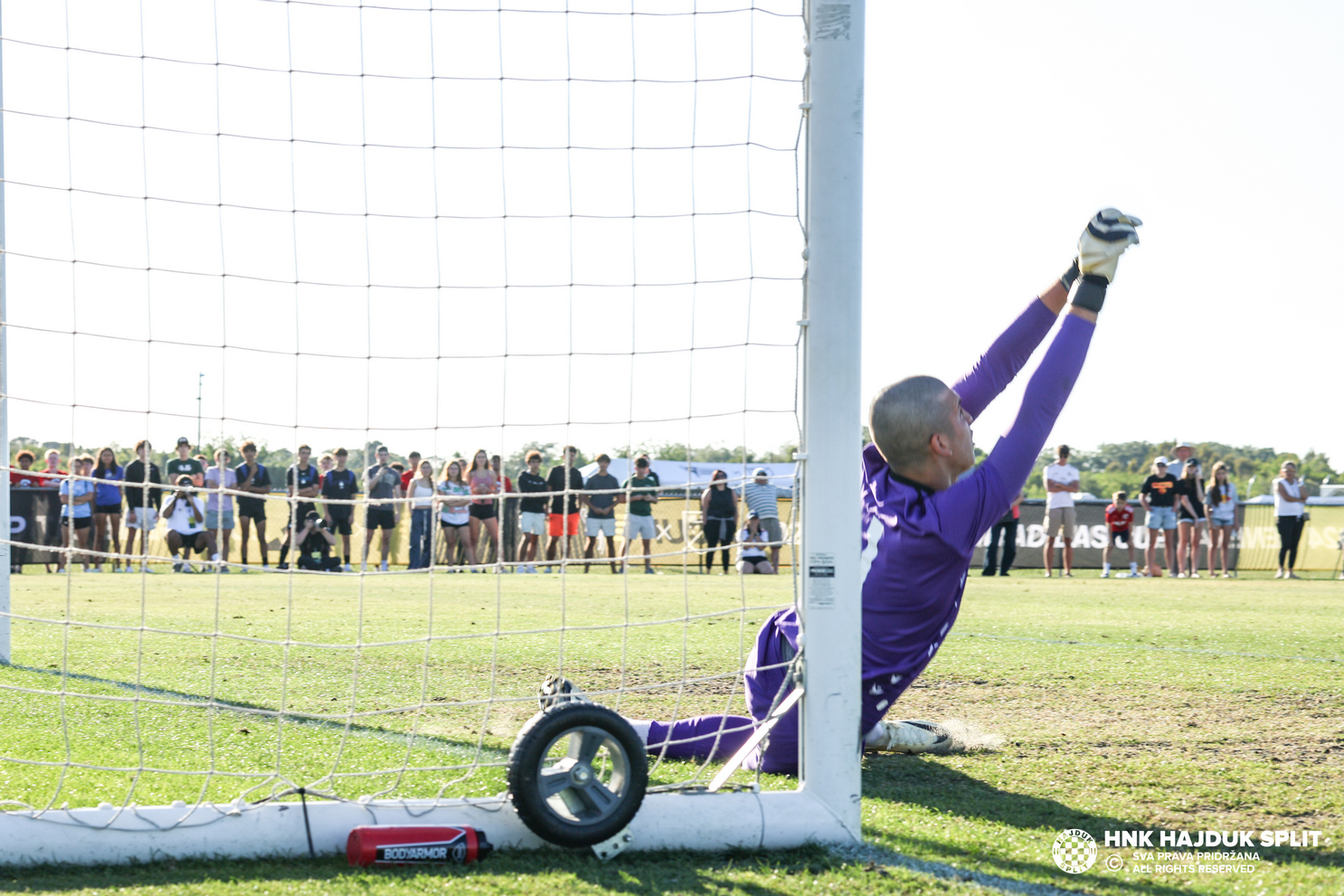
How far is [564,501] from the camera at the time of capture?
12.6 feet

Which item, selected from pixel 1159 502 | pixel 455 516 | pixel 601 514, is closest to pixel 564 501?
pixel 601 514

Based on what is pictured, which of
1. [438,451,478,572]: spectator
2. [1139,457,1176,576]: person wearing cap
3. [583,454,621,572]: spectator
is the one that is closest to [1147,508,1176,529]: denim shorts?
[1139,457,1176,576]: person wearing cap

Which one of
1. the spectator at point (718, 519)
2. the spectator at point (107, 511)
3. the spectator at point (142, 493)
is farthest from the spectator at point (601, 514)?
the spectator at point (107, 511)

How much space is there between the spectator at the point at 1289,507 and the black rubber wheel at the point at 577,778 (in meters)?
15.6

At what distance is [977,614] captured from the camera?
877 cm

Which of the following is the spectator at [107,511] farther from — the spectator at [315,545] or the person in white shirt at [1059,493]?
the person in white shirt at [1059,493]

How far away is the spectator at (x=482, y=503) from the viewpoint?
13.1m

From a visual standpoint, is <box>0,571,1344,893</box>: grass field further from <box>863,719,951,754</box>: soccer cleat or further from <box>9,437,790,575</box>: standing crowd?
<box>9,437,790,575</box>: standing crowd

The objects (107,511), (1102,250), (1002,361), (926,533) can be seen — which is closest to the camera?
(1102,250)

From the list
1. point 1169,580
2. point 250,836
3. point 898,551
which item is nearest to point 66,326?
point 250,836

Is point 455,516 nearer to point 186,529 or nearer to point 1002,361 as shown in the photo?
point 186,529

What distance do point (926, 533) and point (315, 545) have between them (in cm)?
1312

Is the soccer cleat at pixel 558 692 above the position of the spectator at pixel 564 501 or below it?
below

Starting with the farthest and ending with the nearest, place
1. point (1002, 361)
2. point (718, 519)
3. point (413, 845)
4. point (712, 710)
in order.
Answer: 1. point (718, 519)
2. point (712, 710)
3. point (1002, 361)
4. point (413, 845)
